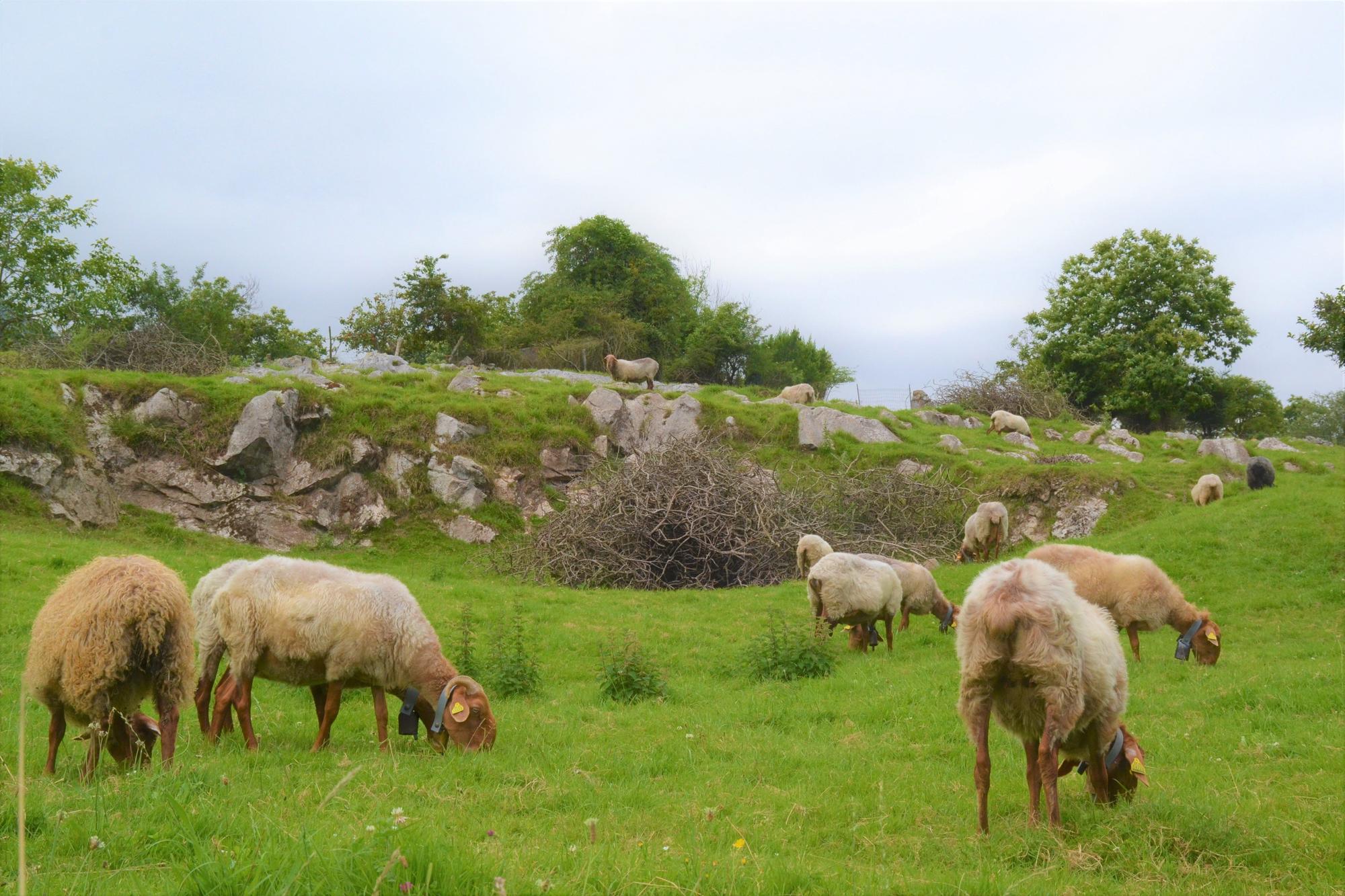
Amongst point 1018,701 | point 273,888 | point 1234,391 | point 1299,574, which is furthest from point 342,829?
point 1234,391

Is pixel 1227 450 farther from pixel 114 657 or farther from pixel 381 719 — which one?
pixel 114 657

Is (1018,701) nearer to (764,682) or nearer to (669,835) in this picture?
(669,835)

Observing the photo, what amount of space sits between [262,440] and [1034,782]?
23631 mm

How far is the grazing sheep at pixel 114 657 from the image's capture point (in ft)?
20.5

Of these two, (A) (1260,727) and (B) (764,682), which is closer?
(A) (1260,727)

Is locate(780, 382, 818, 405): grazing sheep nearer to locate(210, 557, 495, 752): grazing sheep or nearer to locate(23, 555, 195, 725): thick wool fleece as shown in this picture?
locate(210, 557, 495, 752): grazing sheep

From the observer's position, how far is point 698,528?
21.3 metres

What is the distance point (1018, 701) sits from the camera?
5.86 meters

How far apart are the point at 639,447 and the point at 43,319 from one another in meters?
27.0

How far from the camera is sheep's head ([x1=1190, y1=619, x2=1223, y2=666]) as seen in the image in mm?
12078

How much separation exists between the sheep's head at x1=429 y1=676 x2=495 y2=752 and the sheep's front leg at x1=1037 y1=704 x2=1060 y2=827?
14.7ft

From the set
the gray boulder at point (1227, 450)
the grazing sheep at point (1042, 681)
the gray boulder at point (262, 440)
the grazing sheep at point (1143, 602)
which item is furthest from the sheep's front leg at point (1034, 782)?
the gray boulder at point (1227, 450)

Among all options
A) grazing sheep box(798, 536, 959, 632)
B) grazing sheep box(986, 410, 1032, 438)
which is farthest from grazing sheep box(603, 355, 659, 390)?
grazing sheep box(798, 536, 959, 632)

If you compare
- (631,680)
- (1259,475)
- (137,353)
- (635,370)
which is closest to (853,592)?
(631,680)
